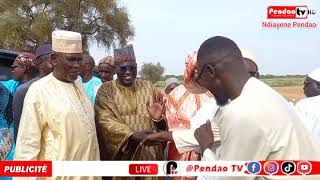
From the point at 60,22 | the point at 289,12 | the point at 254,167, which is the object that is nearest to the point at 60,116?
the point at 254,167

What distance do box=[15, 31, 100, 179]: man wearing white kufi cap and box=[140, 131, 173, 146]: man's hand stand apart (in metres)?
0.47

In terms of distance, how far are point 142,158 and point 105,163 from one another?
1.25 ft

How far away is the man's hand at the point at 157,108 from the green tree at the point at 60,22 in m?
19.3

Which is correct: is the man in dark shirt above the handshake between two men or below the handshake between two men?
above

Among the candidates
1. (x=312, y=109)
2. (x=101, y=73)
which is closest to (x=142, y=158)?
(x=312, y=109)

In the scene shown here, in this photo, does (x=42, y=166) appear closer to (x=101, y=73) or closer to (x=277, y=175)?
(x=277, y=175)

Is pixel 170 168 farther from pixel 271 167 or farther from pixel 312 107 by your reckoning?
pixel 271 167

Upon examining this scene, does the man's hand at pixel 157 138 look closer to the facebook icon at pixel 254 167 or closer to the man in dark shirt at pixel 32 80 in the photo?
the man in dark shirt at pixel 32 80

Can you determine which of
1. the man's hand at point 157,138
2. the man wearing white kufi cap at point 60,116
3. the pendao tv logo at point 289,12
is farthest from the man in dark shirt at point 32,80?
the pendao tv logo at point 289,12

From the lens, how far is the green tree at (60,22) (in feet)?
77.4

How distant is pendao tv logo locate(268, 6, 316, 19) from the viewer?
4.87 meters

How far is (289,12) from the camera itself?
5270 mm

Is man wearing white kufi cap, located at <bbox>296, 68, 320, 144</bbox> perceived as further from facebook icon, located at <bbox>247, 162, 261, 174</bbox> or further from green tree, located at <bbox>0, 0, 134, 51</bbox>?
green tree, located at <bbox>0, 0, 134, 51</bbox>

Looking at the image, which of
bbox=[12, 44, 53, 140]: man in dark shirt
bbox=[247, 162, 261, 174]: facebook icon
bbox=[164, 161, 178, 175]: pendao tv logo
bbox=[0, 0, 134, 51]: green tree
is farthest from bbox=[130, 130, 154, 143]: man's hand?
bbox=[0, 0, 134, 51]: green tree
